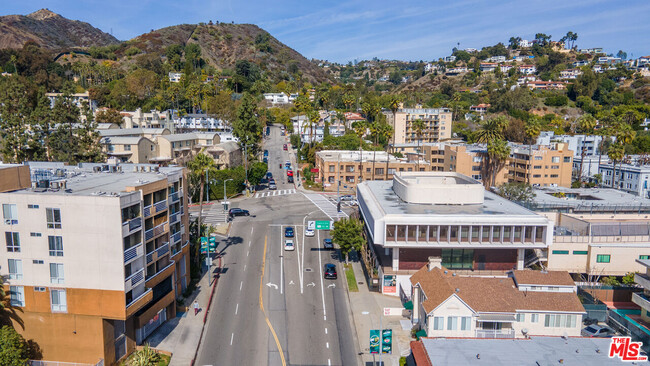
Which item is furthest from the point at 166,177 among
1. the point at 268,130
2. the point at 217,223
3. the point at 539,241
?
the point at 268,130

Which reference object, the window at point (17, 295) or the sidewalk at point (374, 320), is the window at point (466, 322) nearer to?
the sidewalk at point (374, 320)

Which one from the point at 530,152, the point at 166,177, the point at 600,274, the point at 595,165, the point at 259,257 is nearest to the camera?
the point at 166,177

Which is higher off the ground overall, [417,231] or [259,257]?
[417,231]

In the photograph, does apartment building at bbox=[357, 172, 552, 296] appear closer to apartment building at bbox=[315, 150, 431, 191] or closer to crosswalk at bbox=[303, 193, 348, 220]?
crosswalk at bbox=[303, 193, 348, 220]

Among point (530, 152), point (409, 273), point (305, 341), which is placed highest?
point (530, 152)

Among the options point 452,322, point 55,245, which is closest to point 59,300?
point 55,245

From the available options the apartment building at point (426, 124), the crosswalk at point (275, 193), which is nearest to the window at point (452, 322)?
the crosswalk at point (275, 193)

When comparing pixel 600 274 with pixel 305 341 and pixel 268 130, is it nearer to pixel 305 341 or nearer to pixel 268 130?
pixel 305 341

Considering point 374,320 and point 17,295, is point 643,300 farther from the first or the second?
point 17,295
